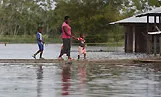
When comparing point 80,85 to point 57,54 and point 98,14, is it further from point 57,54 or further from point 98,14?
point 98,14

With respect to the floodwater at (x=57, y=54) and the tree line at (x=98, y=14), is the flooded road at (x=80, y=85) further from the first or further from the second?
the tree line at (x=98, y=14)

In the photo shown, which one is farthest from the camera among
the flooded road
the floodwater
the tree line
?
the tree line

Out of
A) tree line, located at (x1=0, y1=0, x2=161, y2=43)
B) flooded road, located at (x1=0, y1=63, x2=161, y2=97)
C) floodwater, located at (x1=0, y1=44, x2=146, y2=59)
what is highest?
tree line, located at (x1=0, y1=0, x2=161, y2=43)

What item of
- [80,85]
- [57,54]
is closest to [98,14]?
[57,54]

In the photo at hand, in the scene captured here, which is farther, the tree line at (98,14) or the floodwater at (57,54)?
the tree line at (98,14)

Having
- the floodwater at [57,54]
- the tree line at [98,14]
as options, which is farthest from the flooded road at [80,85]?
the tree line at [98,14]

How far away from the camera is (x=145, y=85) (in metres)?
13.3

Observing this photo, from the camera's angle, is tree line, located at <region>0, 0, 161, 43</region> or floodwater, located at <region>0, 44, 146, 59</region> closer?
floodwater, located at <region>0, 44, 146, 59</region>

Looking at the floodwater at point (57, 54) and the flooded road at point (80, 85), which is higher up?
the floodwater at point (57, 54)

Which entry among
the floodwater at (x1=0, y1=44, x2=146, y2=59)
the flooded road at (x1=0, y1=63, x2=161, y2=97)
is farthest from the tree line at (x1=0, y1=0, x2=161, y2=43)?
the flooded road at (x1=0, y1=63, x2=161, y2=97)

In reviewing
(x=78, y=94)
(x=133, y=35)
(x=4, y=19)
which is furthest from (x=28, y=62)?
(x=4, y=19)

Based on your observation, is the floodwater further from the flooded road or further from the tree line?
the tree line

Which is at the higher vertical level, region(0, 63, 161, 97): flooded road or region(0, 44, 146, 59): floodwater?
region(0, 44, 146, 59): floodwater

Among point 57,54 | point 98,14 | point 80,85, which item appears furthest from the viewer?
point 98,14
